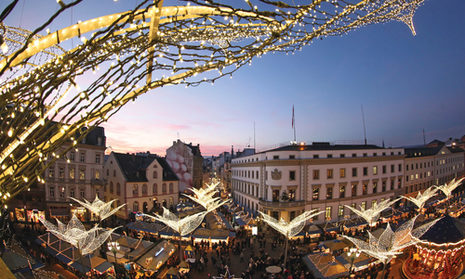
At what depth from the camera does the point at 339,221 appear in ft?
96.9

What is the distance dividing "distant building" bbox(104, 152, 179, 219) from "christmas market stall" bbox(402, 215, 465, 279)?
3118 centimetres

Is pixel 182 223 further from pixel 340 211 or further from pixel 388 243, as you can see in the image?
pixel 340 211

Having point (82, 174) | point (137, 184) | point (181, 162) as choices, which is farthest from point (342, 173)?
point (82, 174)

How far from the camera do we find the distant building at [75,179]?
2980 centimetres

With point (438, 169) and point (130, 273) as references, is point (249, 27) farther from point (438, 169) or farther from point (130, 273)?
point (438, 169)

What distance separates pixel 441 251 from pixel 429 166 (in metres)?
43.5

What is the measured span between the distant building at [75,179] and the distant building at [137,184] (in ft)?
6.67

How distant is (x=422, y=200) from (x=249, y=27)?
35.0 m

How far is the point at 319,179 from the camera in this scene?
97.3 ft

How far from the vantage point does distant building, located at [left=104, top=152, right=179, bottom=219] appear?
32594mm

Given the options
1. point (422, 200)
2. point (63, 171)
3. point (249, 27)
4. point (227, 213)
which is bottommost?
point (227, 213)

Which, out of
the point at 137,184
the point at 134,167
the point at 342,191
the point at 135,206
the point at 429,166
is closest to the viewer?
the point at 342,191

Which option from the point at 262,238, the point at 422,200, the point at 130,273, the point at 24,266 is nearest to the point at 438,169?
the point at 422,200

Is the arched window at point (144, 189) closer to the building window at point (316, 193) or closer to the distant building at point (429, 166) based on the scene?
the building window at point (316, 193)
